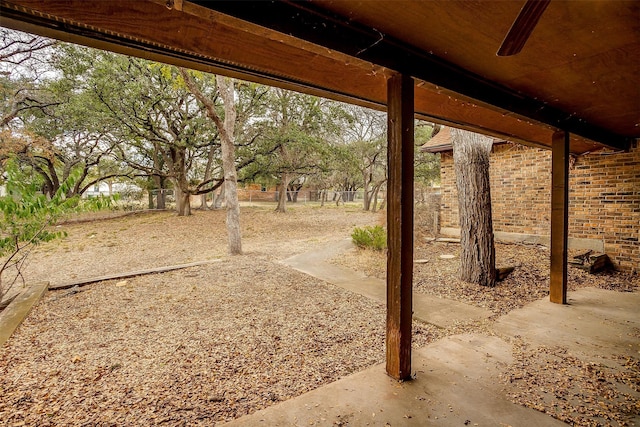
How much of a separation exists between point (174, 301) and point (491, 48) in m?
4.63

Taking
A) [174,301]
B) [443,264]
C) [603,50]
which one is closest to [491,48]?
[603,50]

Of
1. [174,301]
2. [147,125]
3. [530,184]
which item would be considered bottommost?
[174,301]

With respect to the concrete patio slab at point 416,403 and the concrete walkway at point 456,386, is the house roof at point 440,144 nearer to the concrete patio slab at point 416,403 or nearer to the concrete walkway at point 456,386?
the concrete walkway at point 456,386

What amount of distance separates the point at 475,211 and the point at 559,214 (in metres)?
1.18

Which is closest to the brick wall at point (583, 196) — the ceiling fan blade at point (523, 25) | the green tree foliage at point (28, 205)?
the ceiling fan blade at point (523, 25)

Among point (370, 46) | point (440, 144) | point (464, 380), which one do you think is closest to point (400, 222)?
point (370, 46)

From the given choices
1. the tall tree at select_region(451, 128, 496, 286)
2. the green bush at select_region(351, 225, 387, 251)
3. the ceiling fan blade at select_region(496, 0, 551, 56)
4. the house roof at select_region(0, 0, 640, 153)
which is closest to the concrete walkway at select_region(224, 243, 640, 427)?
the tall tree at select_region(451, 128, 496, 286)

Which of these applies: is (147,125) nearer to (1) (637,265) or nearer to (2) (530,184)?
(2) (530,184)

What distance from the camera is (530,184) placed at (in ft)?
23.5

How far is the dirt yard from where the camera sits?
2.25 meters

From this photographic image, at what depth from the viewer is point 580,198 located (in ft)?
20.6

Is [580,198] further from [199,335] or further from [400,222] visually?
[199,335]

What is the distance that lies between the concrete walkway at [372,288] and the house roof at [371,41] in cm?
245

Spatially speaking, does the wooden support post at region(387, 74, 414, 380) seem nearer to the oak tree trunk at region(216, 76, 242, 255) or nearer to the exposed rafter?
the exposed rafter
